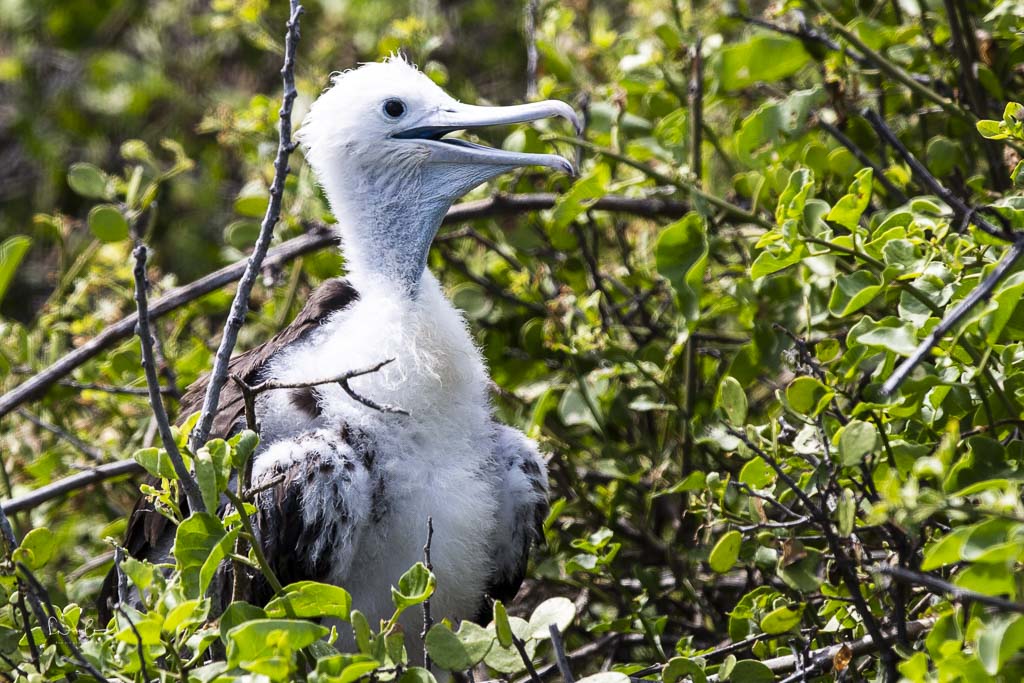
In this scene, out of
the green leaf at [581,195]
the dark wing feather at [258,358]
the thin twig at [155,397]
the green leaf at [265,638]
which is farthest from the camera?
the green leaf at [581,195]

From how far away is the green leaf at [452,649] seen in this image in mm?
1646

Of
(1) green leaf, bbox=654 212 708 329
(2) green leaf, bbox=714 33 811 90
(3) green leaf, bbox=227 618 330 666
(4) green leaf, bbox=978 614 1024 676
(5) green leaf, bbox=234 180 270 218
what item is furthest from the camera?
(5) green leaf, bbox=234 180 270 218

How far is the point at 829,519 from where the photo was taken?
163 cm

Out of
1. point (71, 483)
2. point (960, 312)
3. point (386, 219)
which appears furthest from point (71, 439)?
point (960, 312)

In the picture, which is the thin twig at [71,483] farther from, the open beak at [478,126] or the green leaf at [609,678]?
the green leaf at [609,678]

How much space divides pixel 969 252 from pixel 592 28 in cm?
204

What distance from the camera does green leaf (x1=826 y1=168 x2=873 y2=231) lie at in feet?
5.96

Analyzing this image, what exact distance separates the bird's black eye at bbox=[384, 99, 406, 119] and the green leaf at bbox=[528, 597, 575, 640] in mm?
1092

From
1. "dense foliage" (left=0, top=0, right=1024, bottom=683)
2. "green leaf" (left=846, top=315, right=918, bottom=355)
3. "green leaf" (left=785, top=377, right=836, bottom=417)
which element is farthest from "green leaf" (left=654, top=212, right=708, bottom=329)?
"green leaf" (left=846, top=315, right=918, bottom=355)

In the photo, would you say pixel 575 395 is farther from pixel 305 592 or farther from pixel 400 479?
pixel 305 592

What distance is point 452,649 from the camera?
5.41 ft

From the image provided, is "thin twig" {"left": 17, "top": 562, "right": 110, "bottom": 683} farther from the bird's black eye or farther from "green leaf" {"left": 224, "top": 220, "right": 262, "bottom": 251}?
"green leaf" {"left": 224, "top": 220, "right": 262, "bottom": 251}

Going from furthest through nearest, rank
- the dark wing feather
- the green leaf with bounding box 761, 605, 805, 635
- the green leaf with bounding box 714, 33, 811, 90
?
the green leaf with bounding box 714, 33, 811, 90, the dark wing feather, the green leaf with bounding box 761, 605, 805, 635

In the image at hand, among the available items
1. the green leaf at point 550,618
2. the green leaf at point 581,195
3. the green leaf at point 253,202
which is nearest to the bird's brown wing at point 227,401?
the green leaf at point 581,195
